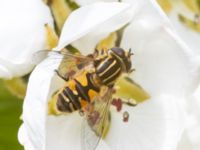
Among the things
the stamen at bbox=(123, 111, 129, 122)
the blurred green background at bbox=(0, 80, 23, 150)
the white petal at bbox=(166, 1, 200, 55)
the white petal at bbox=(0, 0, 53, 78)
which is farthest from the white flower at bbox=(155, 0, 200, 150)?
the blurred green background at bbox=(0, 80, 23, 150)

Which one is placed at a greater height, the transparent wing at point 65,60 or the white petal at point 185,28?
the transparent wing at point 65,60

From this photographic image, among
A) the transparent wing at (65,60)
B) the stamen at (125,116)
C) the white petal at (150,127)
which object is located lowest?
the white petal at (150,127)

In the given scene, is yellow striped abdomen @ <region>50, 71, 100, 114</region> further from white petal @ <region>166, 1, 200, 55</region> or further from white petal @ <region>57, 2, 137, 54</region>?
white petal @ <region>166, 1, 200, 55</region>

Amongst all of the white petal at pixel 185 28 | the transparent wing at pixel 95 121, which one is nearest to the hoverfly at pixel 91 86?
the transparent wing at pixel 95 121

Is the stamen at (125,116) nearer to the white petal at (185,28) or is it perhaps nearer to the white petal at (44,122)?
the white petal at (44,122)

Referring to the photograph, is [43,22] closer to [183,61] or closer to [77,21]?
[77,21]

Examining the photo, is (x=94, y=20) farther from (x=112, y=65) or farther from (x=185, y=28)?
(x=185, y=28)
